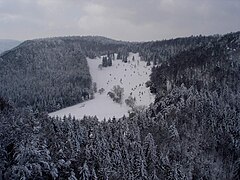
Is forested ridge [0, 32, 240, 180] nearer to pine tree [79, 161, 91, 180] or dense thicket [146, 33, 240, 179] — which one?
dense thicket [146, 33, 240, 179]

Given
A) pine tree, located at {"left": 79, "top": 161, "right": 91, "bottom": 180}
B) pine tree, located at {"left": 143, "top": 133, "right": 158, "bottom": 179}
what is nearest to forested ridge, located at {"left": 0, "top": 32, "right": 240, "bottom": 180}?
pine tree, located at {"left": 143, "top": 133, "right": 158, "bottom": 179}

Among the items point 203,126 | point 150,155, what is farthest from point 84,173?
point 203,126

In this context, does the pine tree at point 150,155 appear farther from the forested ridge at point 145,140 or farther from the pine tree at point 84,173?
the pine tree at point 84,173

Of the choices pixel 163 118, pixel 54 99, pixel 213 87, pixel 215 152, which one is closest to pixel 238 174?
pixel 215 152

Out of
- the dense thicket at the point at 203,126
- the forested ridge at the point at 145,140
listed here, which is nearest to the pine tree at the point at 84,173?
the forested ridge at the point at 145,140

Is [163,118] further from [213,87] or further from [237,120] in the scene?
[213,87]

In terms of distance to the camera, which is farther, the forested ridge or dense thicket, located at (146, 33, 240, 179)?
dense thicket, located at (146, 33, 240, 179)

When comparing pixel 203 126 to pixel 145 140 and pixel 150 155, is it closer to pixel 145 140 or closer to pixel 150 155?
pixel 145 140

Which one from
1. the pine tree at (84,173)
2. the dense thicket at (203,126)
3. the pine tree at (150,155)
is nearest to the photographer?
the pine tree at (84,173)
